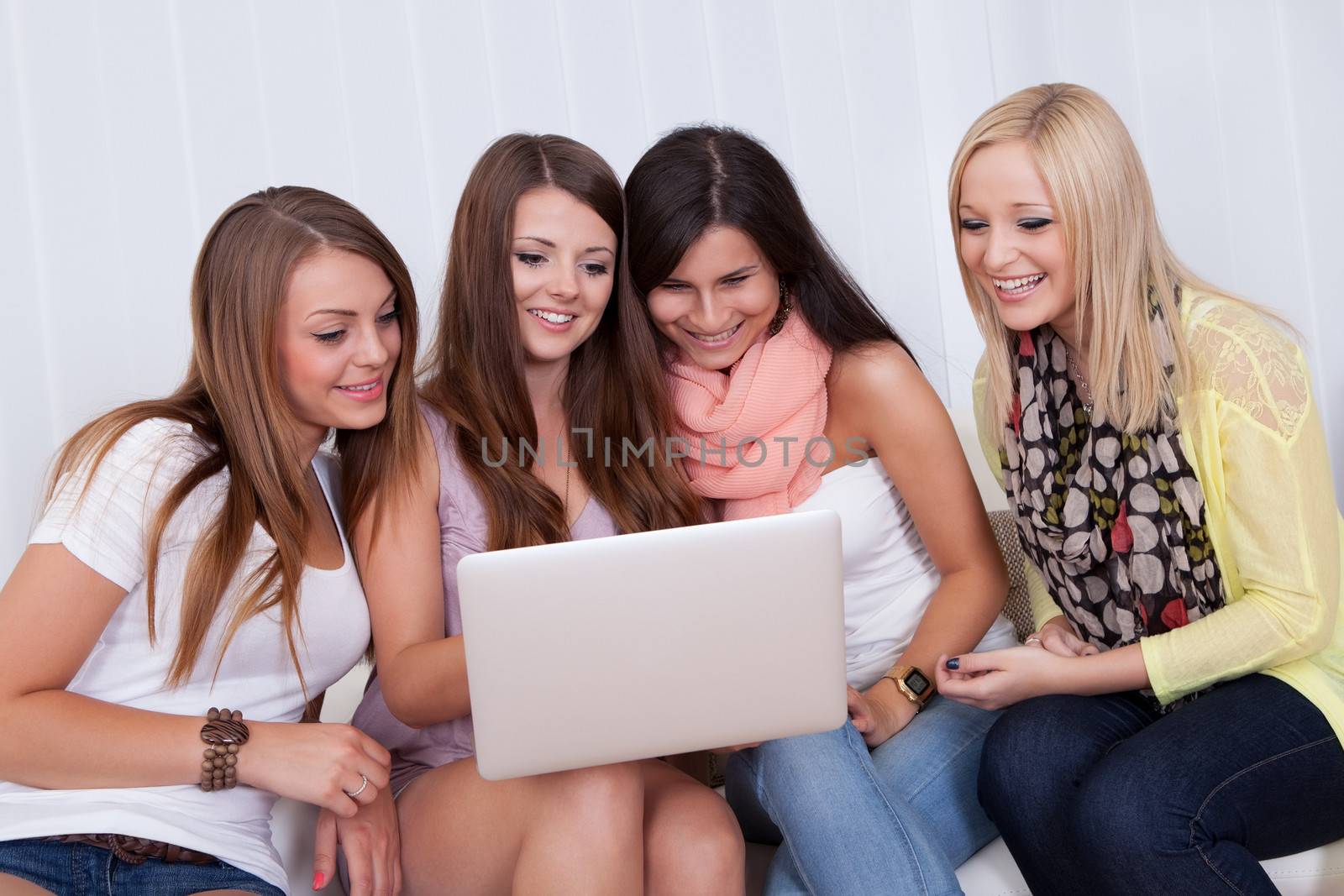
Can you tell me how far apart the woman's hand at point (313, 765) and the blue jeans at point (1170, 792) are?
87 centimetres

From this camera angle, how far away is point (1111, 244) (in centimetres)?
163

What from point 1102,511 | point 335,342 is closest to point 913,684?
point 1102,511

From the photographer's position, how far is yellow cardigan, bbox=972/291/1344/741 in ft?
5.08

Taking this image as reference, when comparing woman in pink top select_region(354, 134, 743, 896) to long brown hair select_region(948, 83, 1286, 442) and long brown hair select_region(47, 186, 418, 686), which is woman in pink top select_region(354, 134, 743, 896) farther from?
long brown hair select_region(948, 83, 1286, 442)

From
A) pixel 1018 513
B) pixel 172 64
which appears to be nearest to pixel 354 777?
pixel 1018 513

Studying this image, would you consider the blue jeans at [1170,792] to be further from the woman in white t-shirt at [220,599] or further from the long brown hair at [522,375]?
the woman in white t-shirt at [220,599]

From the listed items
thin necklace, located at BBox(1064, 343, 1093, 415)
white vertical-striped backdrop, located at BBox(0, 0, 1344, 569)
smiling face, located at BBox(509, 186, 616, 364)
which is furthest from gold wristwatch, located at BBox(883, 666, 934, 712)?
white vertical-striped backdrop, located at BBox(0, 0, 1344, 569)

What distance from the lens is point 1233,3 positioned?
9.27 ft

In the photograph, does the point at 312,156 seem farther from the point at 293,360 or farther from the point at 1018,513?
the point at 1018,513

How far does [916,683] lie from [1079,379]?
0.55 m

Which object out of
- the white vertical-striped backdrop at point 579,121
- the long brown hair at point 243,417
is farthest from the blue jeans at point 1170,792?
the white vertical-striped backdrop at point 579,121

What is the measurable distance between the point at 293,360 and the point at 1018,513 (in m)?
1.15

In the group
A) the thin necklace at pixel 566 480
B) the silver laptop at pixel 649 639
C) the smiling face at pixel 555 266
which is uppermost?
the smiling face at pixel 555 266

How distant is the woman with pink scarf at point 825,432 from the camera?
73.2 inches
